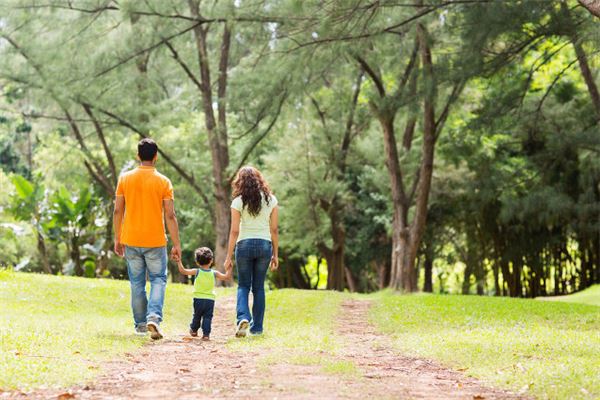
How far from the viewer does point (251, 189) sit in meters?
8.75

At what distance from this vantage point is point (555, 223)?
88.5 ft

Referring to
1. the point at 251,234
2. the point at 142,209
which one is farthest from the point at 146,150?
the point at 251,234

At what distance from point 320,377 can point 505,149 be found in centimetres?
2266

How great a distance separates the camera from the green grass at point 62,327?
19.3 feet

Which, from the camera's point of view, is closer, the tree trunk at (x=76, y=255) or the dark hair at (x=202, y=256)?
the dark hair at (x=202, y=256)

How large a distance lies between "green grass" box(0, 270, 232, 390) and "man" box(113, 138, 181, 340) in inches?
22.0

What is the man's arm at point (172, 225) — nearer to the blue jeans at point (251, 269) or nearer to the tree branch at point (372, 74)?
the blue jeans at point (251, 269)

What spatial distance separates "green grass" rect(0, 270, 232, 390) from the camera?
589 cm

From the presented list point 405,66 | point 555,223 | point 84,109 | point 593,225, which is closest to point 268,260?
point 405,66

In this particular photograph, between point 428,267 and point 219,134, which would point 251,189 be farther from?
point 428,267

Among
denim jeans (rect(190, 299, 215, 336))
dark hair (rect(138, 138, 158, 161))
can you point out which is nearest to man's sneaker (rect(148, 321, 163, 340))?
denim jeans (rect(190, 299, 215, 336))

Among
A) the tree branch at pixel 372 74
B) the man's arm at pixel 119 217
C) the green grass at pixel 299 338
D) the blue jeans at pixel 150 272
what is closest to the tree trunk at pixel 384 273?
the tree branch at pixel 372 74

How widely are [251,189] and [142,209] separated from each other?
118 cm

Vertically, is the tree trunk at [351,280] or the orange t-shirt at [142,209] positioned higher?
the tree trunk at [351,280]
